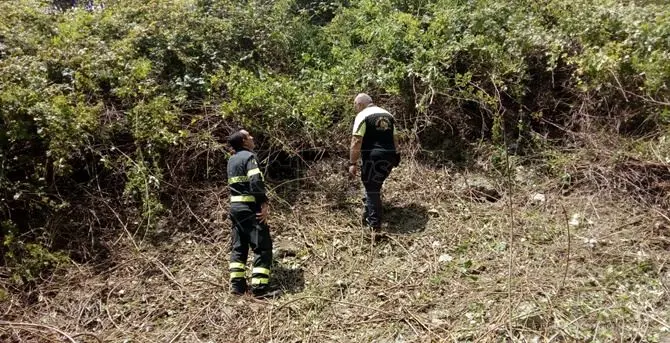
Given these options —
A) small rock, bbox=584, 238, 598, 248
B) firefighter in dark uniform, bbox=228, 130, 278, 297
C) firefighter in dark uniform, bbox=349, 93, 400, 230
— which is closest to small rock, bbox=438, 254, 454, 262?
firefighter in dark uniform, bbox=349, 93, 400, 230

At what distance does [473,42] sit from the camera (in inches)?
268

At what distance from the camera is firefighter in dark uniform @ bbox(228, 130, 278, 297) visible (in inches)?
203

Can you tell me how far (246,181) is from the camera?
5.28 m

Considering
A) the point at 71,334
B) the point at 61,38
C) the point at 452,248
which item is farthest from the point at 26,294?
the point at 452,248

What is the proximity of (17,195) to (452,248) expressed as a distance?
4.84 metres

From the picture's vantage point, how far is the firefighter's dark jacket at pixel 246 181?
5.21 m

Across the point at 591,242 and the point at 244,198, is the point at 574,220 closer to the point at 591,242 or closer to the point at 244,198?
the point at 591,242

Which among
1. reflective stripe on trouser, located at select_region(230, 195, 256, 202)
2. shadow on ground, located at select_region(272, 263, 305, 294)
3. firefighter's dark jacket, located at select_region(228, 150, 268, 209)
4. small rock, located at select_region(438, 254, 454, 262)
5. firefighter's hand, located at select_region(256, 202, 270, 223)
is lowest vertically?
shadow on ground, located at select_region(272, 263, 305, 294)

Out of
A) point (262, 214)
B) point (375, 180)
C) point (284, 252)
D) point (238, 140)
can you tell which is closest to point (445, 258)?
point (375, 180)

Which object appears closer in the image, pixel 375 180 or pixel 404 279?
pixel 404 279

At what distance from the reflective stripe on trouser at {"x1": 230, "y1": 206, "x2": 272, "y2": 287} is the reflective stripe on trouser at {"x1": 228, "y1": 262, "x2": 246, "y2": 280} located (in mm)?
52

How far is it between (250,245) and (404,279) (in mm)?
1627

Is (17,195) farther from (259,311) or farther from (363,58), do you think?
(363,58)

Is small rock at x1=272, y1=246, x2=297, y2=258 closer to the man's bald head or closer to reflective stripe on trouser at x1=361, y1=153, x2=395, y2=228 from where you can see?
reflective stripe on trouser at x1=361, y1=153, x2=395, y2=228
